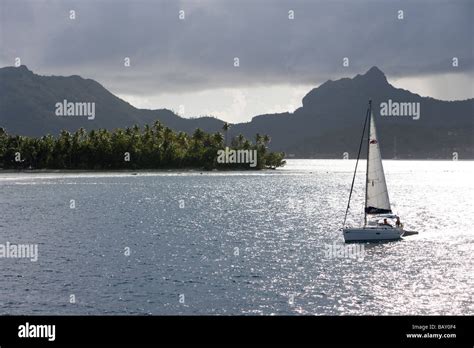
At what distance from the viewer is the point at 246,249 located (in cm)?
7325

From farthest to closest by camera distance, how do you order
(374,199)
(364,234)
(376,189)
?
1. (364,234)
2. (374,199)
3. (376,189)

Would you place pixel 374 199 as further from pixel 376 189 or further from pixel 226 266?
pixel 226 266

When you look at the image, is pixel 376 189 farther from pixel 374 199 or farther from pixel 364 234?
pixel 364 234

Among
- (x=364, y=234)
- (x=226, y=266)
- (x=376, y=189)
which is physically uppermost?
(x=376, y=189)

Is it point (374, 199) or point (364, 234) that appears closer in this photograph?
point (374, 199)

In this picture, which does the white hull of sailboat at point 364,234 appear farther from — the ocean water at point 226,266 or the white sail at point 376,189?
the white sail at point 376,189

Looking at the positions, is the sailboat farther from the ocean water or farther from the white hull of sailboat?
the ocean water

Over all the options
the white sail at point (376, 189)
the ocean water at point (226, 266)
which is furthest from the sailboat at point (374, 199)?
the ocean water at point (226, 266)

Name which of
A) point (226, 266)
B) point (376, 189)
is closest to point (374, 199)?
point (376, 189)

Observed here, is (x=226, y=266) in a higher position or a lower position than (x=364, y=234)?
lower

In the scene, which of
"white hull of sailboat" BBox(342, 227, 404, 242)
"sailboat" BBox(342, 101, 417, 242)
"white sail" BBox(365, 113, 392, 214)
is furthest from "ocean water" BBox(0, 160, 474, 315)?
Result: "white sail" BBox(365, 113, 392, 214)

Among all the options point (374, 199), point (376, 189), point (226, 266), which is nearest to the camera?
point (226, 266)

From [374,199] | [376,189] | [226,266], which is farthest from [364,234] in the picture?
[226,266]

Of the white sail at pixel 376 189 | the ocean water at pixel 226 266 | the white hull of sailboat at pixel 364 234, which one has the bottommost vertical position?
the ocean water at pixel 226 266
